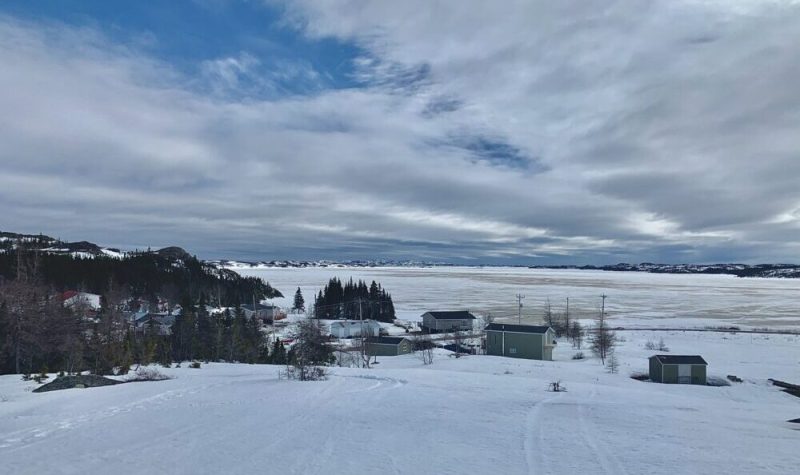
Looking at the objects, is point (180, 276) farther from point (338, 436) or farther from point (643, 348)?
point (338, 436)

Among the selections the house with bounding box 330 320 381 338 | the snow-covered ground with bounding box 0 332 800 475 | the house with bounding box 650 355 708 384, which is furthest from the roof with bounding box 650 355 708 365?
the house with bounding box 330 320 381 338

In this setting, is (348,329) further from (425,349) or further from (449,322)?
(425,349)

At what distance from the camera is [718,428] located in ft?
36.3

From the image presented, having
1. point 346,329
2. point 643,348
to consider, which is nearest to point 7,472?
point 643,348

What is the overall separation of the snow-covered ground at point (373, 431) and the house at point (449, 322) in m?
50.4

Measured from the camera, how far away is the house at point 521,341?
150 ft

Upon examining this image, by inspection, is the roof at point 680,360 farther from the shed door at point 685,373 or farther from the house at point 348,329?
the house at point 348,329

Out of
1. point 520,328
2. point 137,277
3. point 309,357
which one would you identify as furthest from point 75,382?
point 137,277

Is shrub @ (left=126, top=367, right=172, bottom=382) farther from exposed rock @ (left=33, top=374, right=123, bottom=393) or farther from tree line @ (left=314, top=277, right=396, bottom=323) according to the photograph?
tree line @ (left=314, top=277, right=396, bottom=323)

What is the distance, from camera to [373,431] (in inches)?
400

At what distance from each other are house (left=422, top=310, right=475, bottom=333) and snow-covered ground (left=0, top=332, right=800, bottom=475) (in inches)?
1984

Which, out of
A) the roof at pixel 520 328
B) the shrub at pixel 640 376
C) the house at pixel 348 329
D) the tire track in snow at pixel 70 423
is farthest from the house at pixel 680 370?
the house at pixel 348 329

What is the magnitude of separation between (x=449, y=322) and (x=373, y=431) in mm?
59419

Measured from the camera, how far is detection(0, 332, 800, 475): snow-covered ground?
26.7 feet
